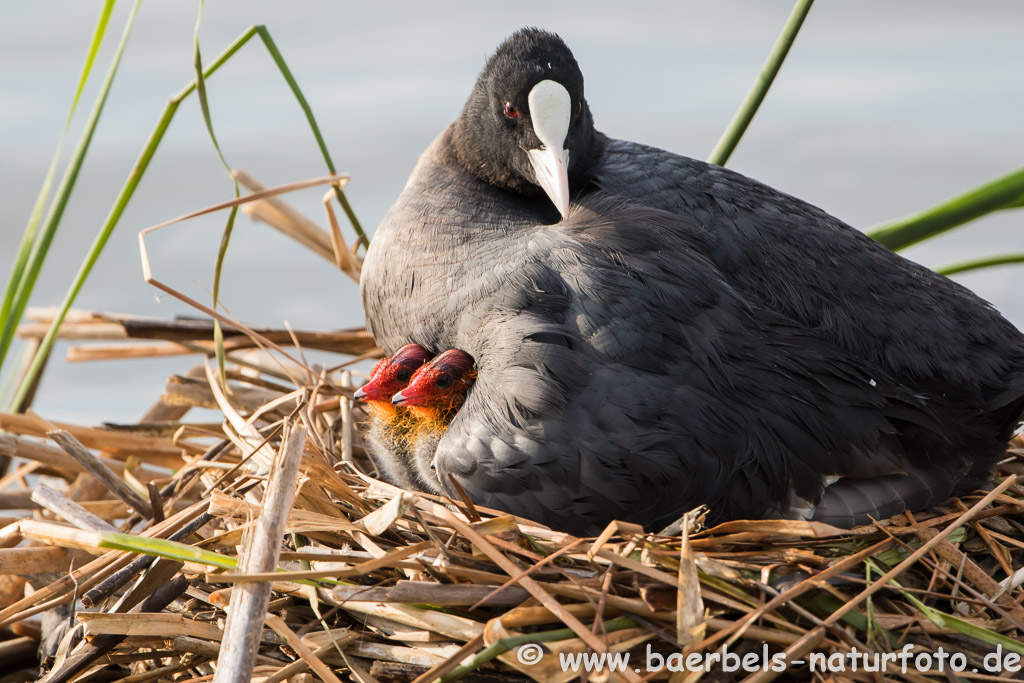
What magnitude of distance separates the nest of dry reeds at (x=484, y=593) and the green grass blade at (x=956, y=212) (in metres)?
0.52

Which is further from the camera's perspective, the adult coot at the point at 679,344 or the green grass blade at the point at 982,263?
the green grass blade at the point at 982,263

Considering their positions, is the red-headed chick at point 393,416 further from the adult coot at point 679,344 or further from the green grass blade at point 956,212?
the green grass blade at point 956,212

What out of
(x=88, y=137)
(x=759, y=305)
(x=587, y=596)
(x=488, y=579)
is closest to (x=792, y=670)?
(x=587, y=596)

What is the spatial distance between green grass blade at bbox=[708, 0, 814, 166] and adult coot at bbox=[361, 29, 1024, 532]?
7.4 inches

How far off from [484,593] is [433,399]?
46 cm

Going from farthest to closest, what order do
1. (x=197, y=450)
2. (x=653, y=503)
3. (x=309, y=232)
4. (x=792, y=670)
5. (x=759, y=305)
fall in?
(x=309, y=232)
(x=197, y=450)
(x=759, y=305)
(x=653, y=503)
(x=792, y=670)

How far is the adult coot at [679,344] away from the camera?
1.39 m

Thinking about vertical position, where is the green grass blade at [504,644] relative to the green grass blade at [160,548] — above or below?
below

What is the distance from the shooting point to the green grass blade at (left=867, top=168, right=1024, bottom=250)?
5.78 ft

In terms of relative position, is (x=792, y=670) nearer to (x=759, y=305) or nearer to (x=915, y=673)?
(x=915, y=673)

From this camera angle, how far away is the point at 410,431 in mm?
1758

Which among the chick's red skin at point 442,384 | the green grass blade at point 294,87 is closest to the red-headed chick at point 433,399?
the chick's red skin at point 442,384

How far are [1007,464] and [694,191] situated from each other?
2.45 ft

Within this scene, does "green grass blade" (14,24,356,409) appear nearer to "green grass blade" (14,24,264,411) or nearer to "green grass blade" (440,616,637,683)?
"green grass blade" (14,24,264,411)
